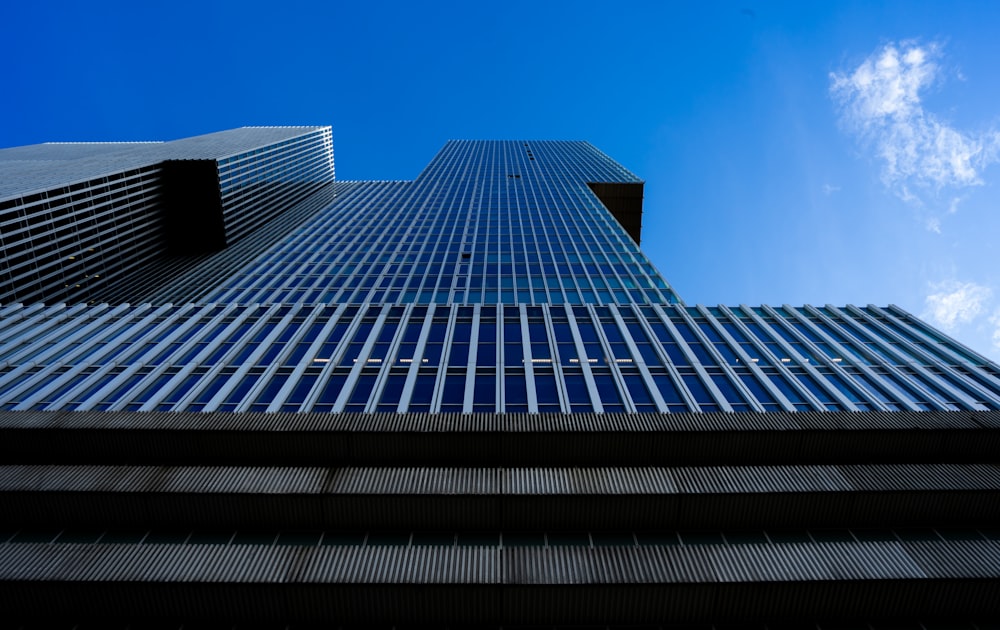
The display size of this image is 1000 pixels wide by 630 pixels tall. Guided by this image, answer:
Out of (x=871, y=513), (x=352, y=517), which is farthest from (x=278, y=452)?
(x=871, y=513)

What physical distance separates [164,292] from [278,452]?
58.0 m

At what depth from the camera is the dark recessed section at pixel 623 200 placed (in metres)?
104

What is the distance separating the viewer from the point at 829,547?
16.6 metres

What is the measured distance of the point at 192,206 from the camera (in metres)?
87.8

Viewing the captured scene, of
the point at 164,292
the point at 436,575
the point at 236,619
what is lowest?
the point at 164,292

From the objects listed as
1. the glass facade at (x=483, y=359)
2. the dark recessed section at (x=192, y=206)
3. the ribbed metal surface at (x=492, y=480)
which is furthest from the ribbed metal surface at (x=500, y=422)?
the dark recessed section at (x=192, y=206)

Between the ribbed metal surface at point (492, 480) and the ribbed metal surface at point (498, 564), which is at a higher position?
the ribbed metal surface at point (492, 480)

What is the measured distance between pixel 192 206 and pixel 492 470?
280 ft

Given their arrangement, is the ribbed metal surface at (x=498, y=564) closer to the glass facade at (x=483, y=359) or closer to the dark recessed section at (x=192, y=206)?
the glass facade at (x=483, y=359)

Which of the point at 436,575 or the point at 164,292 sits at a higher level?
the point at 436,575

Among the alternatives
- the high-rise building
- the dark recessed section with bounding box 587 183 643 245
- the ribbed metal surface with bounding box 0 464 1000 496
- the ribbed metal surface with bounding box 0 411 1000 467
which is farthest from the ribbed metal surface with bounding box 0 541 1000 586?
the dark recessed section with bounding box 587 183 643 245

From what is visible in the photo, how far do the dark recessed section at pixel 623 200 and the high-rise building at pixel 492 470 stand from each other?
7261 centimetres

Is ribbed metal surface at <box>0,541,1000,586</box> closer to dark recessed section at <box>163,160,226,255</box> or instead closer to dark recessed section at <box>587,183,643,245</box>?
dark recessed section at <box>163,160,226,255</box>

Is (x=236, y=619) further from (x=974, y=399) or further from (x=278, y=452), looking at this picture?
(x=974, y=399)
